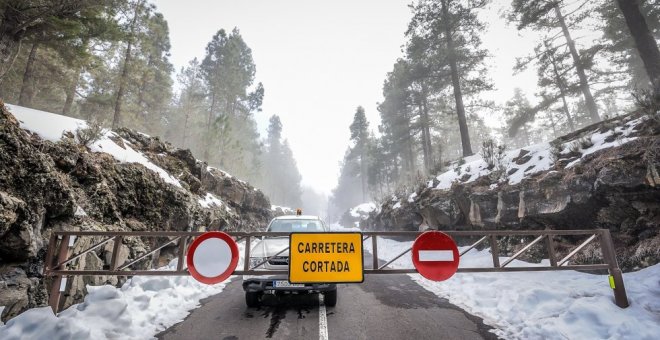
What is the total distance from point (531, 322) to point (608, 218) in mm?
4549

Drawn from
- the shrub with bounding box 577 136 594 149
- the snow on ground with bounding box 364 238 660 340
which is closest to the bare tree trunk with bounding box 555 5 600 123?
the shrub with bounding box 577 136 594 149

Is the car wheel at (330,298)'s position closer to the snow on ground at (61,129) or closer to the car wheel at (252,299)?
the car wheel at (252,299)

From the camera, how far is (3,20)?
272 inches

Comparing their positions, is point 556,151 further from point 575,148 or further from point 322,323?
point 322,323

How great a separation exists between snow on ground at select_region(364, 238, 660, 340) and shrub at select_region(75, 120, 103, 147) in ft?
35.4

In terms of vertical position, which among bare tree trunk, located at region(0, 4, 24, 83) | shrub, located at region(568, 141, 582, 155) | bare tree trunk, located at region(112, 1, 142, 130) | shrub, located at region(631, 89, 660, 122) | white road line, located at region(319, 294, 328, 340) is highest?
bare tree trunk, located at region(112, 1, 142, 130)

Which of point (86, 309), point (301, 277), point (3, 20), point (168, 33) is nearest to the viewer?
point (301, 277)

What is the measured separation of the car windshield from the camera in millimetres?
7543

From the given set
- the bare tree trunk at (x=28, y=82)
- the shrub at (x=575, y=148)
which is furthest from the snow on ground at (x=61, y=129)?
the shrub at (x=575, y=148)

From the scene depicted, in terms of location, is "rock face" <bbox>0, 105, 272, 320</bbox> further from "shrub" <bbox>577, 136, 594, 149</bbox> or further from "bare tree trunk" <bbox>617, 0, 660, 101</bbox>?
"bare tree trunk" <bbox>617, 0, 660, 101</bbox>

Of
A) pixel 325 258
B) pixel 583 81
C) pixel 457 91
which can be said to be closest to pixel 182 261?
pixel 325 258

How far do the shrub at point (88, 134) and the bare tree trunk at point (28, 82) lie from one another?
11712 mm

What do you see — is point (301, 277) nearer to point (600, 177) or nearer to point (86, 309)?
point (86, 309)

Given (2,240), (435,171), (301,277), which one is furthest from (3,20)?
(435,171)
